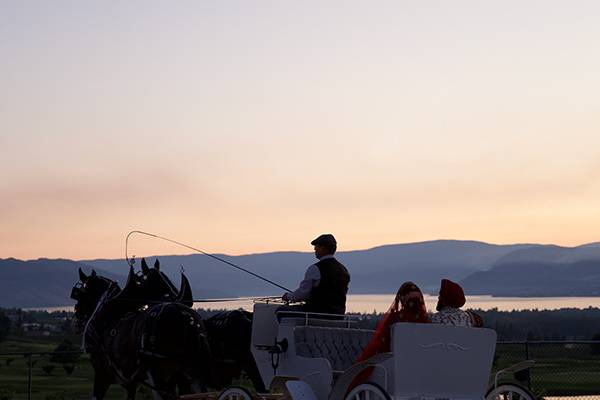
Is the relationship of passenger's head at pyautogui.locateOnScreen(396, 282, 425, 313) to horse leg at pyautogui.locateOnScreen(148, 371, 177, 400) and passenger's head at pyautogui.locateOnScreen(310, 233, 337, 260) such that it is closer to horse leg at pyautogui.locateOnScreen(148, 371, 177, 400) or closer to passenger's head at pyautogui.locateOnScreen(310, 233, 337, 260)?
passenger's head at pyautogui.locateOnScreen(310, 233, 337, 260)

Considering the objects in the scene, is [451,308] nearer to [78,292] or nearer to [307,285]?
[307,285]

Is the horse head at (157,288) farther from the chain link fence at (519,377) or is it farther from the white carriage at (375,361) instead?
the chain link fence at (519,377)

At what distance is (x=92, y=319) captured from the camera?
1736cm

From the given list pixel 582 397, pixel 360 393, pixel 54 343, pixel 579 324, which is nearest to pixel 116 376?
pixel 360 393

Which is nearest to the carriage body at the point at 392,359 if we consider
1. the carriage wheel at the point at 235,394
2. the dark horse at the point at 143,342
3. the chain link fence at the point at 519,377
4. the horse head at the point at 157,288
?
the carriage wheel at the point at 235,394

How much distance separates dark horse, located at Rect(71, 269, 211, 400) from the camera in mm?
15914

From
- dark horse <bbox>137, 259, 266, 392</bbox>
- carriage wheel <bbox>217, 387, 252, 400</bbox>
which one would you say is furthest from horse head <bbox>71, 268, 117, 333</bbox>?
carriage wheel <bbox>217, 387, 252, 400</bbox>

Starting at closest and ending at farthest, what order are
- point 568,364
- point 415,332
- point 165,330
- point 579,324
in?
point 415,332, point 165,330, point 568,364, point 579,324

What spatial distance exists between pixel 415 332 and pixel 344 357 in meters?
1.90

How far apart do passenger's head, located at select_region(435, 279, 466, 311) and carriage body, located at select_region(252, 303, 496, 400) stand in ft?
1.19

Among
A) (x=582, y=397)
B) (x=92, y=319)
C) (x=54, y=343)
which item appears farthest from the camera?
(x=54, y=343)

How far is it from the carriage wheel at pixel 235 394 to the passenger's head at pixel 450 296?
2.03 metres

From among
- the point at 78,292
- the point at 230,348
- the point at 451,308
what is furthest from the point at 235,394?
the point at 78,292

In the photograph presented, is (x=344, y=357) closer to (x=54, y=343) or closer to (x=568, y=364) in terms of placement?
(x=568, y=364)
